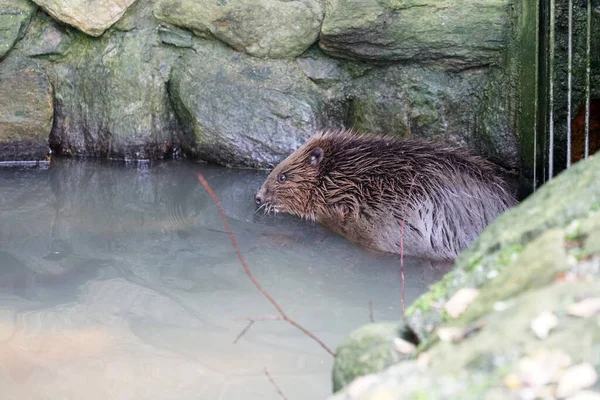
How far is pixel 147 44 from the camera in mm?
7184

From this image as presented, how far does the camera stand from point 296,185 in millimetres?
6141

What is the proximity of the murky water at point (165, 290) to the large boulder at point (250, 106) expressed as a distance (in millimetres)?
388

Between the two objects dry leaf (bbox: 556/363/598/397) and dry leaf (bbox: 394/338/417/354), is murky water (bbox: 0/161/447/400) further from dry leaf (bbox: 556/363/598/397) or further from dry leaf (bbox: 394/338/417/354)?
dry leaf (bbox: 556/363/598/397)

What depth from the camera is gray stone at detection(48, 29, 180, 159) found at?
7.17 metres

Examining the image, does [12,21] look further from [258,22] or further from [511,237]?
[511,237]

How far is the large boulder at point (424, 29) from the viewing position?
625 centimetres

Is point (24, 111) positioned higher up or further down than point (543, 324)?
further down

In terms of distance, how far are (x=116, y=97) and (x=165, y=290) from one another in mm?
3146

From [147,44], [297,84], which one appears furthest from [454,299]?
[147,44]

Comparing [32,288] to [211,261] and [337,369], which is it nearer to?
[211,261]

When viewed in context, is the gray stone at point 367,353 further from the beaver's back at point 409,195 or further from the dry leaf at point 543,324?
the beaver's back at point 409,195

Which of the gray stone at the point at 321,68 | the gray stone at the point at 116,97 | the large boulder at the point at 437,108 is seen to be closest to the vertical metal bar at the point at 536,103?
the large boulder at the point at 437,108

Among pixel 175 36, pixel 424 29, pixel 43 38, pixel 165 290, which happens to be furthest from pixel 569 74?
pixel 43 38

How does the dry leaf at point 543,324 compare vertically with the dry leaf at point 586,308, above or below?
below
